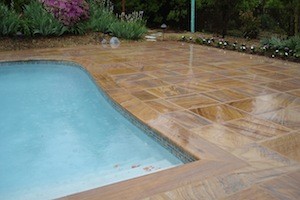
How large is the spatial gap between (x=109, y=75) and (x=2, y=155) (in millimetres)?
2157

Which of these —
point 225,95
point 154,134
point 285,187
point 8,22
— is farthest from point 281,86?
point 8,22

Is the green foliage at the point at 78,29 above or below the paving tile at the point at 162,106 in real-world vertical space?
above

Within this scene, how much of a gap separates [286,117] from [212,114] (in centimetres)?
69

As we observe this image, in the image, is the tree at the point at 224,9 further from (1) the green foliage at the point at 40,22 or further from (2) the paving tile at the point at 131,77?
(2) the paving tile at the point at 131,77

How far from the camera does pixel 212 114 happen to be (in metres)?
3.24

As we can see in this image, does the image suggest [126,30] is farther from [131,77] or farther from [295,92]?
[295,92]

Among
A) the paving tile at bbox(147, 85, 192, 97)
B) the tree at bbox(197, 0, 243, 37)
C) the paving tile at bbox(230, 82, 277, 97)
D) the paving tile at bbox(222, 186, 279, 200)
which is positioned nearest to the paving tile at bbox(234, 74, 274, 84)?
the paving tile at bbox(230, 82, 277, 97)

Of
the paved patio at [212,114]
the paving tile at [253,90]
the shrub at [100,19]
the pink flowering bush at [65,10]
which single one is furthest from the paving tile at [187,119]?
the shrub at [100,19]

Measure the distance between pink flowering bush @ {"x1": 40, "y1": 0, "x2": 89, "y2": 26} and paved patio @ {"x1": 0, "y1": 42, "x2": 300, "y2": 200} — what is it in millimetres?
1576

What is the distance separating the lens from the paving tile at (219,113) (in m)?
3.14

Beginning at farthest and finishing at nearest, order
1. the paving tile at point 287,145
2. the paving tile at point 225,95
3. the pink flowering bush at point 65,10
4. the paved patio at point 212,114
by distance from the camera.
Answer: the pink flowering bush at point 65,10, the paving tile at point 225,95, the paving tile at point 287,145, the paved patio at point 212,114

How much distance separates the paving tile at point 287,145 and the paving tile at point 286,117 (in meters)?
0.23

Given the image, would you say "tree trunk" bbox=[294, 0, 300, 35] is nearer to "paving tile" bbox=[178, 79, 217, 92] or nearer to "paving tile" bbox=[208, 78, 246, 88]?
"paving tile" bbox=[208, 78, 246, 88]

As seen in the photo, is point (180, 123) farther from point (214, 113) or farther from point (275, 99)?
point (275, 99)
